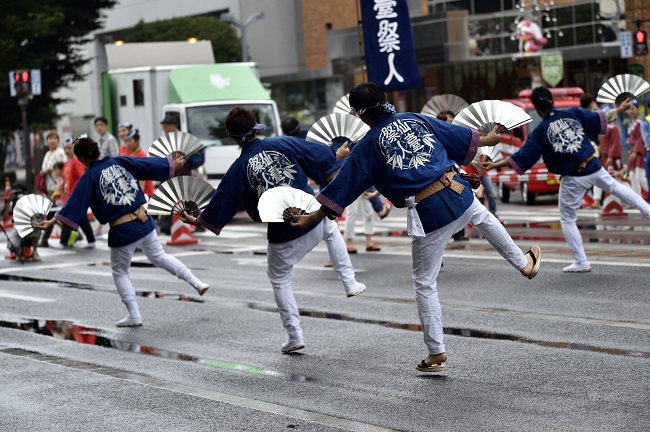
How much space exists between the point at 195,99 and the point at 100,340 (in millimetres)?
16233

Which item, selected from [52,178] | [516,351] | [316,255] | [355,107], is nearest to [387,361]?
[516,351]

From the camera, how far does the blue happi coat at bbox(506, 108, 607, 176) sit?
39.6 feet

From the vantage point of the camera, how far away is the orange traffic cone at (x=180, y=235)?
19.1 meters

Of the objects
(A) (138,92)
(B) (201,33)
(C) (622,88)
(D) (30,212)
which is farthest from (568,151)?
(B) (201,33)

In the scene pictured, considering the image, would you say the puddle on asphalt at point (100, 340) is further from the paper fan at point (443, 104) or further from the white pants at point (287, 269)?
the paper fan at point (443, 104)

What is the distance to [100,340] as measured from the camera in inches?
406

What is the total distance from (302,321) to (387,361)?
2.28 metres

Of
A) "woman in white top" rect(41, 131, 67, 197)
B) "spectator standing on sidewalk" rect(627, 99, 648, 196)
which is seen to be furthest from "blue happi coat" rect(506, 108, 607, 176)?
"woman in white top" rect(41, 131, 67, 197)

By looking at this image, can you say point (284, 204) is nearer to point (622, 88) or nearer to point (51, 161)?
point (622, 88)

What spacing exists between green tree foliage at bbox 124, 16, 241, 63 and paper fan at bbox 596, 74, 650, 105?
5026cm

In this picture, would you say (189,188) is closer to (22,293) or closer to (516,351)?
(516,351)

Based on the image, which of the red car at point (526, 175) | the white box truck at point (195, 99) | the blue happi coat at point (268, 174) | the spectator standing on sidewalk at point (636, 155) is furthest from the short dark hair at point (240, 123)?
the white box truck at point (195, 99)

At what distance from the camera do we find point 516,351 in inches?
334

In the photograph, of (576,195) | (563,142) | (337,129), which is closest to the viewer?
(337,129)
